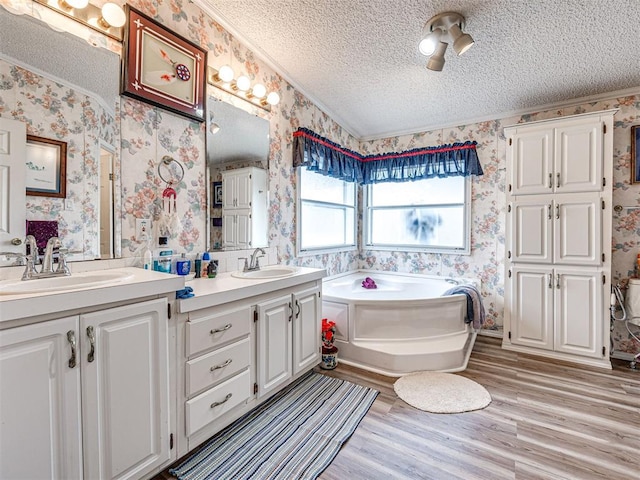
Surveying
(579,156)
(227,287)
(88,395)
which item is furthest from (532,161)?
(88,395)

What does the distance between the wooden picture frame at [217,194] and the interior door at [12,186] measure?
1010 millimetres

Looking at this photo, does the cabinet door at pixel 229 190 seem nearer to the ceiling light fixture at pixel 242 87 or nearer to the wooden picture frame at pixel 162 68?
the wooden picture frame at pixel 162 68

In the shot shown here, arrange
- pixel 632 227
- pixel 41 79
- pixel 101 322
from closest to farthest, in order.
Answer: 1. pixel 101 322
2. pixel 41 79
3. pixel 632 227

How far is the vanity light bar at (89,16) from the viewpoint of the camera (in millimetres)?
1498

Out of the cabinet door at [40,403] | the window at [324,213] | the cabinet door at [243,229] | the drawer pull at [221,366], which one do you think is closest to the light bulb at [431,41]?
the window at [324,213]

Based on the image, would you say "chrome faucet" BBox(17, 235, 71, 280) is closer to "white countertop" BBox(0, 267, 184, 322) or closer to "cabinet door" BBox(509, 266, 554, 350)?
"white countertop" BBox(0, 267, 184, 322)

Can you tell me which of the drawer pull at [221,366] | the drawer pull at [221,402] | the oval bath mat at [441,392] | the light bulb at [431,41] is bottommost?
the oval bath mat at [441,392]

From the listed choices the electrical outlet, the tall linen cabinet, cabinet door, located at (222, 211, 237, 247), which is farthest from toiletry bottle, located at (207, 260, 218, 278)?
the tall linen cabinet

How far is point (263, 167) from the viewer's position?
8.59ft

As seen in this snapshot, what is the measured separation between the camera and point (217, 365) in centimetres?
164

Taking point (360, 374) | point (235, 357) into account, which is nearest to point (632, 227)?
point (360, 374)

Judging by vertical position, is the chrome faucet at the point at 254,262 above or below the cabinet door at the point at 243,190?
below

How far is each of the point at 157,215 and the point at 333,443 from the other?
1.66 metres

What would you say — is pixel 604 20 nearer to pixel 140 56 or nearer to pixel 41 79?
pixel 140 56
